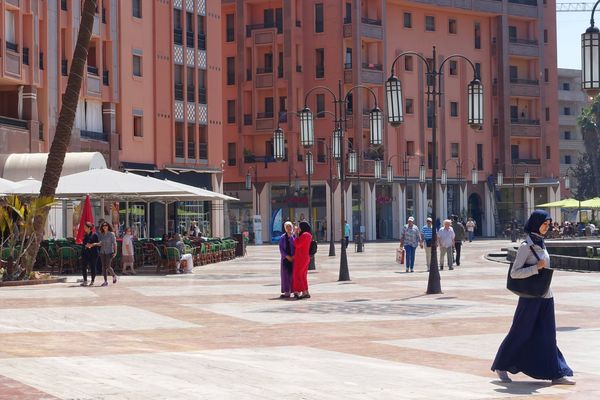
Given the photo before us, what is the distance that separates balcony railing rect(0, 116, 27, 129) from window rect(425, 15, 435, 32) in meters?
45.6

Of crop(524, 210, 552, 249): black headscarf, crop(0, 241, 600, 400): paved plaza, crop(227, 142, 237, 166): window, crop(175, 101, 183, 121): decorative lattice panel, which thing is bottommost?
crop(0, 241, 600, 400): paved plaza

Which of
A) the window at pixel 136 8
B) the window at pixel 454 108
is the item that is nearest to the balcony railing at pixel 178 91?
the window at pixel 136 8

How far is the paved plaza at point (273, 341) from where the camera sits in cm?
1195

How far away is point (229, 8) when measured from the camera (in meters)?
82.4

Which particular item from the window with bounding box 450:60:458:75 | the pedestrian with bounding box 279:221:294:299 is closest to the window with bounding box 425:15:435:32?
the window with bounding box 450:60:458:75

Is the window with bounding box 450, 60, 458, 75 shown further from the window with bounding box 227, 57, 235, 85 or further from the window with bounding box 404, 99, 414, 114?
the window with bounding box 227, 57, 235, 85

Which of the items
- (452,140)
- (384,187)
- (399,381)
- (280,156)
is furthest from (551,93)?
(399,381)

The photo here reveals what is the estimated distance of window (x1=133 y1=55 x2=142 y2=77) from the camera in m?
59.4

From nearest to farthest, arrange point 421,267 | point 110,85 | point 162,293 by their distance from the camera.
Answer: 1. point 162,293
2. point 421,267
3. point 110,85

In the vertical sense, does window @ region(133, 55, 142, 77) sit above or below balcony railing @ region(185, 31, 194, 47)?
below

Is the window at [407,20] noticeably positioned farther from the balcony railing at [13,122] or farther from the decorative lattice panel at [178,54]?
the balcony railing at [13,122]

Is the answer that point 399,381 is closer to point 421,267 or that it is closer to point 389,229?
point 421,267

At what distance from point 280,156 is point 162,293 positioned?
19.5 meters

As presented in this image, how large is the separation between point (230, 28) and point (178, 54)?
19484mm
